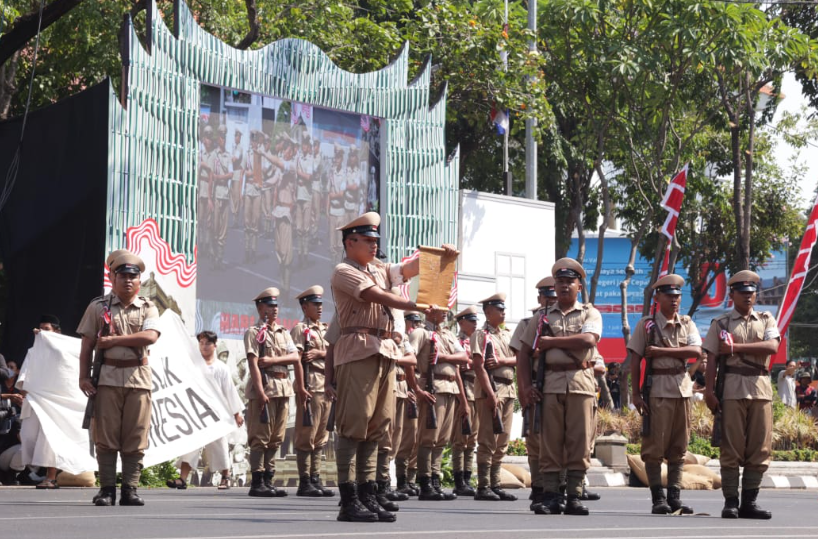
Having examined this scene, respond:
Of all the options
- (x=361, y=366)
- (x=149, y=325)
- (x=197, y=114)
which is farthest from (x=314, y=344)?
(x=197, y=114)

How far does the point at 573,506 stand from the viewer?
467 inches

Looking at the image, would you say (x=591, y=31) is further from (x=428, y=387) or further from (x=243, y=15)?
(x=428, y=387)

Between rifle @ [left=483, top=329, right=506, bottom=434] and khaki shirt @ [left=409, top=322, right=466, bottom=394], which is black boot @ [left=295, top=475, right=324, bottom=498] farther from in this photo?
rifle @ [left=483, top=329, right=506, bottom=434]

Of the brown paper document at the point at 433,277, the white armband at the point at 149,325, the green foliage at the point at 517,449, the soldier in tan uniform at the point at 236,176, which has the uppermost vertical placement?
the soldier in tan uniform at the point at 236,176

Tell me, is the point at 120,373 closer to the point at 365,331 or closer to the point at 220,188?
the point at 365,331

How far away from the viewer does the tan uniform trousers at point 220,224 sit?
20297 millimetres

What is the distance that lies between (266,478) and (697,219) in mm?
27010

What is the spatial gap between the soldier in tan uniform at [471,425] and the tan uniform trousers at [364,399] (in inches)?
215

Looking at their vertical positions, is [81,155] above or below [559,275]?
above

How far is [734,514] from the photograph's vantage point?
12398mm

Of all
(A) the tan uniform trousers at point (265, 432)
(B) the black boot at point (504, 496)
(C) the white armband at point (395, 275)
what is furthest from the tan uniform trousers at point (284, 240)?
(C) the white armband at point (395, 275)

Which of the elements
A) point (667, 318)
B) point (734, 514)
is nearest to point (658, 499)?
point (734, 514)

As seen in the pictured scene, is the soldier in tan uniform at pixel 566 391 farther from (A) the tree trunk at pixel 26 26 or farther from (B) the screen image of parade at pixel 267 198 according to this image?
(A) the tree trunk at pixel 26 26

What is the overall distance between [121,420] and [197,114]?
28.3ft
